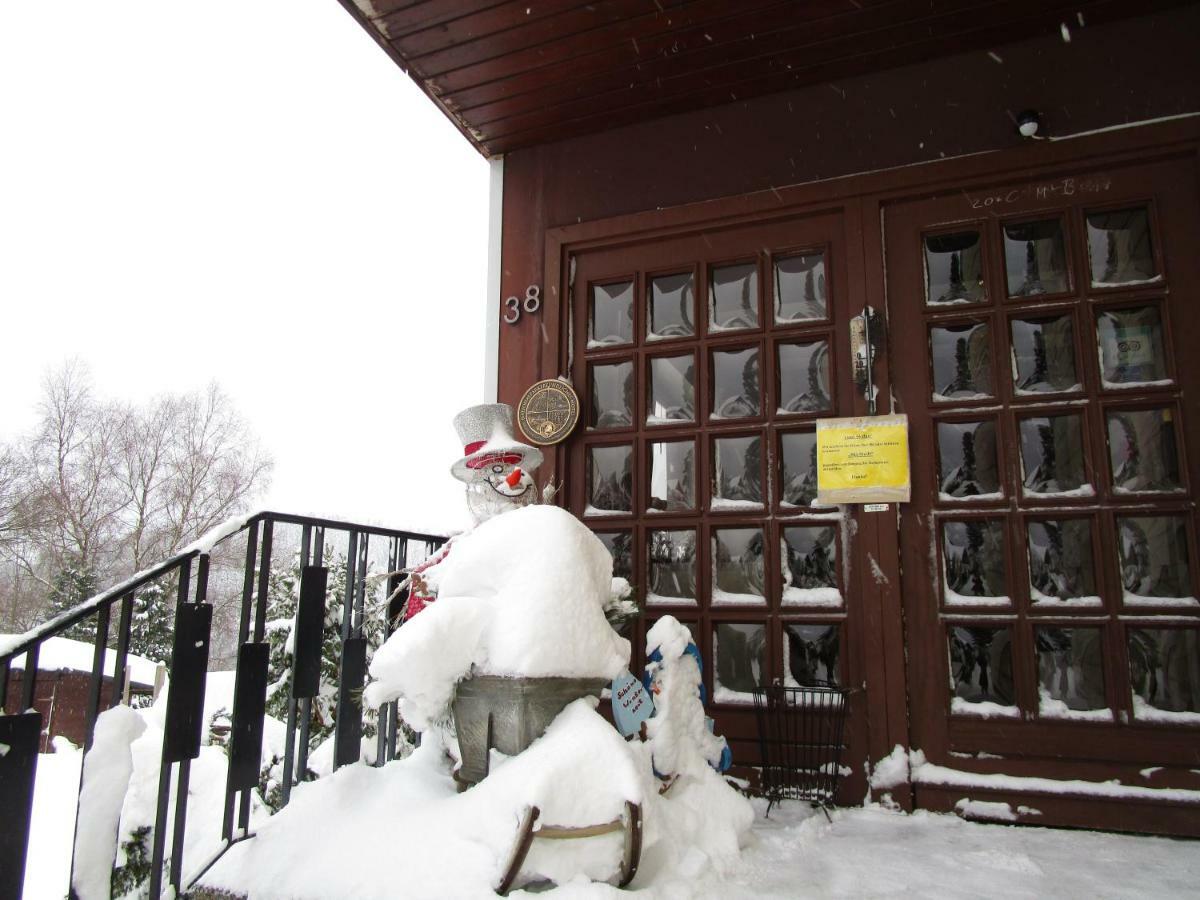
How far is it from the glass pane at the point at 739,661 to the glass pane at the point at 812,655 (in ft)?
0.36

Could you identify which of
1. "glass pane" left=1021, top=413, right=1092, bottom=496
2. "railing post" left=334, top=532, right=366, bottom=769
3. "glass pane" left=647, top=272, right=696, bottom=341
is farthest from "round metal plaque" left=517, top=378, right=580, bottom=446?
"glass pane" left=1021, top=413, right=1092, bottom=496

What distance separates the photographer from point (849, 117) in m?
3.50

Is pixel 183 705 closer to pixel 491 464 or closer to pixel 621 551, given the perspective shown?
pixel 491 464

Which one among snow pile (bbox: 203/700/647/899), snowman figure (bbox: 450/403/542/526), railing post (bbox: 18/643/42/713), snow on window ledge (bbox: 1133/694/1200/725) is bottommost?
snow pile (bbox: 203/700/647/899)

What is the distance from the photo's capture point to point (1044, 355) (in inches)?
123

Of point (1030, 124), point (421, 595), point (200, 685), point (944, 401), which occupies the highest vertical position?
point (1030, 124)

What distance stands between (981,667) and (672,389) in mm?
1813

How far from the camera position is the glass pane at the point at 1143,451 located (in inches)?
114

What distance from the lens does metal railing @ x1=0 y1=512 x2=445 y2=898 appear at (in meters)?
1.68

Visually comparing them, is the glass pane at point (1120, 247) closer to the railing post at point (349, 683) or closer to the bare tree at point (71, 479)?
the railing post at point (349, 683)

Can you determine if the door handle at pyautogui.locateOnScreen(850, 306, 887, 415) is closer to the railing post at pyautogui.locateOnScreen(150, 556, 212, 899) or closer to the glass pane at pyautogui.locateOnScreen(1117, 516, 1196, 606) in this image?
the glass pane at pyautogui.locateOnScreen(1117, 516, 1196, 606)

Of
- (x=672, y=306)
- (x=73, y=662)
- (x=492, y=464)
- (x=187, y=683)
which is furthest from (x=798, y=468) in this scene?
(x=73, y=662)

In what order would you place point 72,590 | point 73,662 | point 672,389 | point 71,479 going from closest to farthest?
point 672,389 → point 73,662 → point 72,590 → point 71,479

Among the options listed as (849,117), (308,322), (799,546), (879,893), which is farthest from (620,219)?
(308,322)
